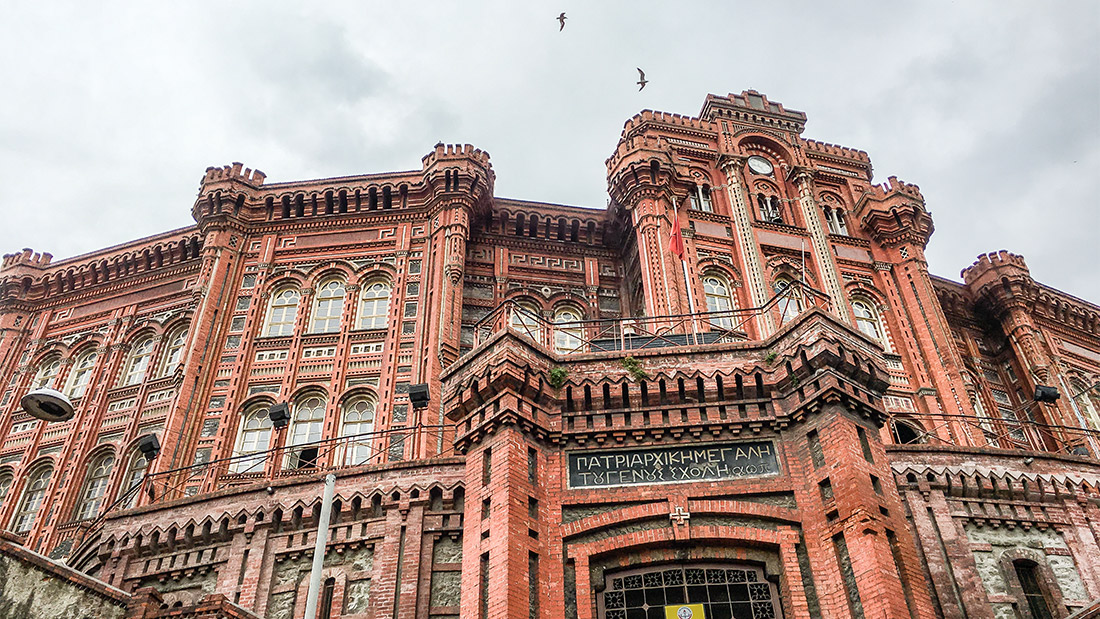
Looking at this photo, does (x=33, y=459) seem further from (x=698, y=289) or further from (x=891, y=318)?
(x=891, y=318)

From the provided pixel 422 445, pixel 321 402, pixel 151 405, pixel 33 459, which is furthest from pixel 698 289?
pixel 33 459

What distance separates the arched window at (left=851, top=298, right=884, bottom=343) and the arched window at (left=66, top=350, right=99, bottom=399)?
80.7ft

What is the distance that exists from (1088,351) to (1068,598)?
2047 cm

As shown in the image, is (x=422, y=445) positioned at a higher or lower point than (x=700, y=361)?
higher

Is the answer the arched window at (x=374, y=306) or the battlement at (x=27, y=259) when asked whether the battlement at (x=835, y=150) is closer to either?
the arched window at (x=374, y=306)

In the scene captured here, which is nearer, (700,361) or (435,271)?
(700,361)

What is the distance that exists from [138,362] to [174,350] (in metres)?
1.33

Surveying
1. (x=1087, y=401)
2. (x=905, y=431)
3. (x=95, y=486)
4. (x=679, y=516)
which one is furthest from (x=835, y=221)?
(x=95, y=486)

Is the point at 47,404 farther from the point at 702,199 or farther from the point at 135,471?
the point at 702,199

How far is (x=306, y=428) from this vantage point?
81.6ft

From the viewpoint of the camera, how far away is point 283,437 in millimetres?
24391

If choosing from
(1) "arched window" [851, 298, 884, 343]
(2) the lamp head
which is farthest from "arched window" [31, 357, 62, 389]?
(1) "arched window" [851, 298, 884, 343]

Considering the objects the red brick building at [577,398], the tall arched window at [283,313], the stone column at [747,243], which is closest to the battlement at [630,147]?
the red brick building at [577,398]

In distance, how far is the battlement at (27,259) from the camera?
32.3 m
